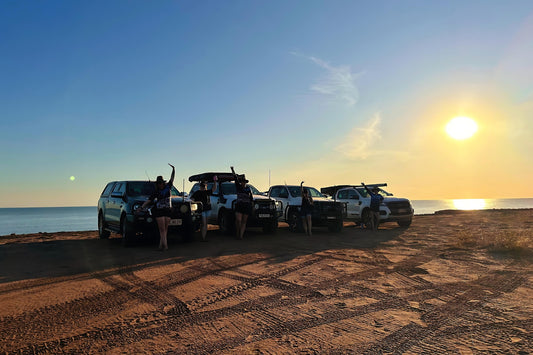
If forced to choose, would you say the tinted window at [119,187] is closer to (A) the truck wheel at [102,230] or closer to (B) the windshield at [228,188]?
(A) the truck wheel at [102,230]

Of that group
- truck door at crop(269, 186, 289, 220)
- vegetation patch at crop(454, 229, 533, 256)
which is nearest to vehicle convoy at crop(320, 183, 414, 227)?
truck door at crop(269, 186, 289, 220)

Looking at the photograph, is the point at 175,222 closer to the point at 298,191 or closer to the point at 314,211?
the point at 314,211

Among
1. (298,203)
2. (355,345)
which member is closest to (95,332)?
(355,345)

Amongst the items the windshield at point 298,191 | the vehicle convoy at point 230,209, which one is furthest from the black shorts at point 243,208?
the windshield at point 298,191

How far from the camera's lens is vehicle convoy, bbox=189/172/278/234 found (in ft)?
44.1

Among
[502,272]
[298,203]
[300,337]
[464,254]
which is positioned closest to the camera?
[300,337]

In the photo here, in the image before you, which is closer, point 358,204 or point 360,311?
point 360,311

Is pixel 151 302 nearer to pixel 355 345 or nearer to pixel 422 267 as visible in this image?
pixel 355 345

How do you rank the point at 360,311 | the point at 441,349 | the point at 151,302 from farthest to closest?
the point at 151,302 < the point at 360,311 < the point at 441,349

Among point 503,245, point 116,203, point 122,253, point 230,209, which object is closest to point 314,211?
point 230,209

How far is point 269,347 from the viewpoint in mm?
3475

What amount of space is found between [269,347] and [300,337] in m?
0.41

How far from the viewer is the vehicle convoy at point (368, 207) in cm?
1711

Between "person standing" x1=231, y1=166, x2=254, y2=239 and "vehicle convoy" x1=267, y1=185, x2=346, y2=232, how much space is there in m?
3.07
